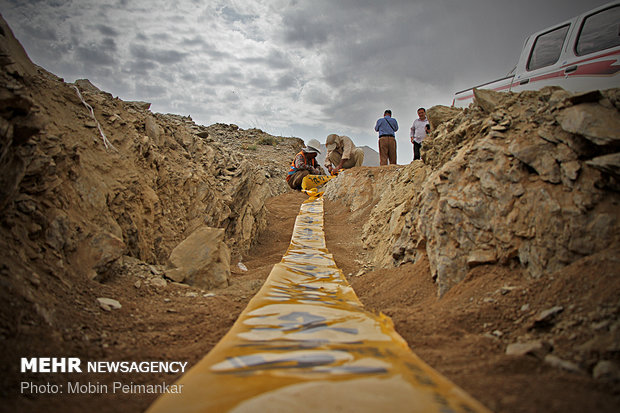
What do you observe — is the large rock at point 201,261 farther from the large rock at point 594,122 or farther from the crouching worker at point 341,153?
the crouching worker at point 341,153

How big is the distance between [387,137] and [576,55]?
578cm

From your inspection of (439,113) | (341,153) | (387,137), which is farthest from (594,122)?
(341,153)

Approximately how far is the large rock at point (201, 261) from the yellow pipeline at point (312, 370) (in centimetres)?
105

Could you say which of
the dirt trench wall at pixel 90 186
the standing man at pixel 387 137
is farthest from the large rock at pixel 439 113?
the standing man at pixel 387 137

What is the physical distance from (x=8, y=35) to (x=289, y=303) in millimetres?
3588

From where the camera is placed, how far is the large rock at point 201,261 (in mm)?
3170

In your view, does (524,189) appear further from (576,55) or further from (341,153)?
(341,153)

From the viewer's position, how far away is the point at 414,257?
340cm

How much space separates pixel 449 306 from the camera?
2215 mm

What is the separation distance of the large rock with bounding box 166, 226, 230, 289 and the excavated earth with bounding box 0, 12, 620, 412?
23 mm

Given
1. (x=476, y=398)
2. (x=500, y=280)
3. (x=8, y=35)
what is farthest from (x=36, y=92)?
(x=500, y=280)

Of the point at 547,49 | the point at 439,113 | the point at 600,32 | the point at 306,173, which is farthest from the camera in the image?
the point at 306,173

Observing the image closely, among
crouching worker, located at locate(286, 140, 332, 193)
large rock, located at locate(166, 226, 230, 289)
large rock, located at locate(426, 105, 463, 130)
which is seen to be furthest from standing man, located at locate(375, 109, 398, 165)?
large rock, located at locate(166, 226, 230, 289)

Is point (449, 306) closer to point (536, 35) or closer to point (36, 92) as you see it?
point (536, 35)
